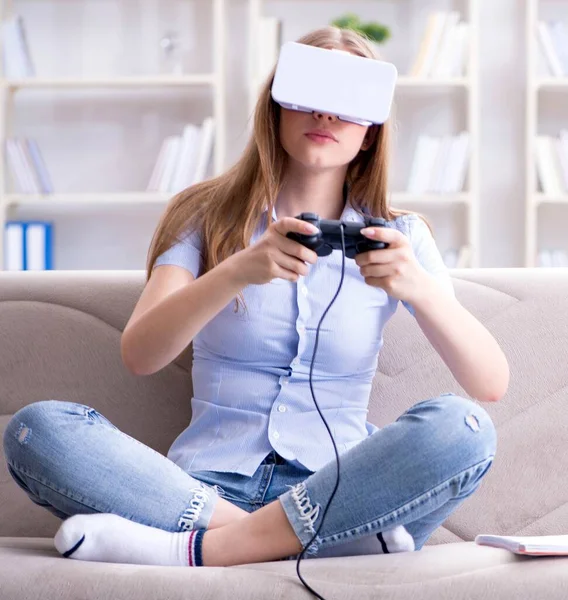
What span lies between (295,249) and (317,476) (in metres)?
0.28

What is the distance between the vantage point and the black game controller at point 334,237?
1.20 m

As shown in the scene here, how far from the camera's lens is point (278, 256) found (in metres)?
1.21

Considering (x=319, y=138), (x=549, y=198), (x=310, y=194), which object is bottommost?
(x=549, y=198)

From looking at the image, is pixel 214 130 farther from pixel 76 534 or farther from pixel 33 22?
pixel 76 534

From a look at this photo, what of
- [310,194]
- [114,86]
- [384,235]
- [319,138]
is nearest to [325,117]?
[319,138]

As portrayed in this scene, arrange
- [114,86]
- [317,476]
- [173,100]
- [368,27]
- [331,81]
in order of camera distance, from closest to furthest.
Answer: [317,476] < [331,81] < [368,27] < [114,86] < [173,100]

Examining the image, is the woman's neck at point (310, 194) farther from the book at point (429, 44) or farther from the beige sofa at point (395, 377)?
the book at point (429, 44)

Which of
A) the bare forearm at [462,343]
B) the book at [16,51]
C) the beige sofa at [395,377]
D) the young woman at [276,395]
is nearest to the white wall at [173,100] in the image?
the book at [16,51]

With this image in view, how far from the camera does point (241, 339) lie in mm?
1425

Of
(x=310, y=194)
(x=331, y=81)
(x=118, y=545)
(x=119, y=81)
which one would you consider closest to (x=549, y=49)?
(x=119, y=81)

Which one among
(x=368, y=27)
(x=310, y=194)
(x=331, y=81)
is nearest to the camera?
(x=331, y=81)

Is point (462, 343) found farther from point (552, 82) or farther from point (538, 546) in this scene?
point (552, 82)

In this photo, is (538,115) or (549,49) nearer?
(549,49)

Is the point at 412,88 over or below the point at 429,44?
below
